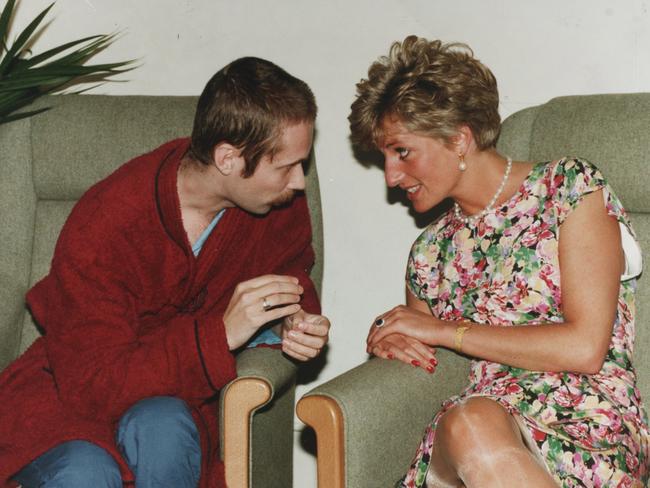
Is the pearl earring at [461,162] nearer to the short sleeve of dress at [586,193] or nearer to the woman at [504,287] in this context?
the woman at [504,287]

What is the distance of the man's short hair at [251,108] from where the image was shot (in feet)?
5.60

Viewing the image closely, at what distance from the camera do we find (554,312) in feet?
5.78

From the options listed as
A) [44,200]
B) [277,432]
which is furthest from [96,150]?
[277,432]

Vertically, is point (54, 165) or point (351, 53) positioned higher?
point (351, 53)

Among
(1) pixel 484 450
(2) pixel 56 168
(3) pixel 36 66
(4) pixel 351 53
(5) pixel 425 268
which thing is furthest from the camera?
(3) pixel 36 66

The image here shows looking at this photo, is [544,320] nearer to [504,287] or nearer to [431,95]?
[504,287]

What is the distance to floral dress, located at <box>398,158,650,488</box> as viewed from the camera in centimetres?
159

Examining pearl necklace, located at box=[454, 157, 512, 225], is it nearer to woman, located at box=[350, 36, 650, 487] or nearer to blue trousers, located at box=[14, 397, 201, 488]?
woman, located at box=[350, 36, 650, 487]

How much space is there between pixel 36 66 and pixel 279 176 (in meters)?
1.15

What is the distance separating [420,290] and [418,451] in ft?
1.36

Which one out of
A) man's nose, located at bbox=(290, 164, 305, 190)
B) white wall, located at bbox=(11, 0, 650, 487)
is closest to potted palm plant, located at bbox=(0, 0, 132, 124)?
white wall, located at bbox=(11, 0, 650, 487)

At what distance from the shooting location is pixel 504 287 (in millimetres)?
1800

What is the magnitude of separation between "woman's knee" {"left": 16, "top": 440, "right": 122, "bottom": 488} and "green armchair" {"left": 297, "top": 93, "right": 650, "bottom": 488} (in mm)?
351

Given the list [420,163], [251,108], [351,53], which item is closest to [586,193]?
[420,163]
